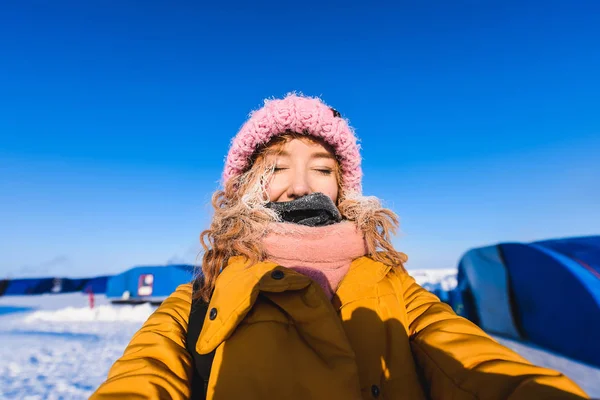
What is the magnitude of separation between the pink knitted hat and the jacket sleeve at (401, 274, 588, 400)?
3.35 ft

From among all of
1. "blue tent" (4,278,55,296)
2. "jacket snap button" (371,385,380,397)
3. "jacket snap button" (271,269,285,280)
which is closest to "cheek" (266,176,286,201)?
"jacket snap button" (271,269,285,280)

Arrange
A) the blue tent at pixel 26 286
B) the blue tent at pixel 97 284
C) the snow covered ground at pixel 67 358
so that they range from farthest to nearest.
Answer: the blue tent at pixel 97 284
the blue tent at pixel 26 286
the snow covered ground at pixel 67 358

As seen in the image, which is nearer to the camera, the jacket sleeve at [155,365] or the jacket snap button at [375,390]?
the jacket sleeve at [155,365]

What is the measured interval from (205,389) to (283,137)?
127 cm

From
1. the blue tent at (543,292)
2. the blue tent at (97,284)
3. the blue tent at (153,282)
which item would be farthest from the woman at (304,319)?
the blue tent at (97,284)

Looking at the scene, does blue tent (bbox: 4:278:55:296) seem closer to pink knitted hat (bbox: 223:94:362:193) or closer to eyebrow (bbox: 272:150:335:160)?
pink knitted hat (bbox: 223:94:362:193)

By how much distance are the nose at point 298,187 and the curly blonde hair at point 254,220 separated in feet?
0.43

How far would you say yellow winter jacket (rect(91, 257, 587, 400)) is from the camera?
0.91 m

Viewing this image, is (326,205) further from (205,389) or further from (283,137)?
(205,389)

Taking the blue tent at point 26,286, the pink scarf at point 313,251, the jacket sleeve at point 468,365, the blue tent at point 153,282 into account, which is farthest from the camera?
the blue tent at point 26,286

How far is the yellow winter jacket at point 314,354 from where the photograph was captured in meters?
0.91

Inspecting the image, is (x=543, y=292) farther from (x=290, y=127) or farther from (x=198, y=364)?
(x=198, y=364)

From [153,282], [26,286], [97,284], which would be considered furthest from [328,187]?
[26,286]

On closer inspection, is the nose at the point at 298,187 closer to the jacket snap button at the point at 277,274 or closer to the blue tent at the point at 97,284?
the jacket snap button at the point at 277,274
